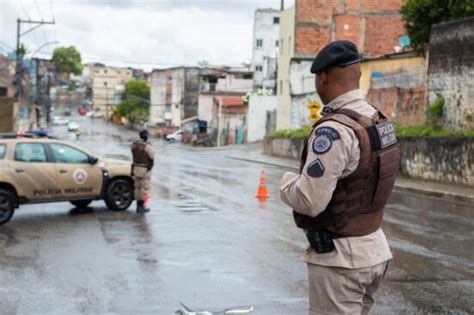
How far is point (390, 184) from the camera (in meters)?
3.69

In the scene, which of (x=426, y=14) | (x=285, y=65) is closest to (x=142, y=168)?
(x=426, y=14)

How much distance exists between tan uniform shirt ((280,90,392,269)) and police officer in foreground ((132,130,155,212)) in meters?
11.0

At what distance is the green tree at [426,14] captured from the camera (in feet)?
85.7

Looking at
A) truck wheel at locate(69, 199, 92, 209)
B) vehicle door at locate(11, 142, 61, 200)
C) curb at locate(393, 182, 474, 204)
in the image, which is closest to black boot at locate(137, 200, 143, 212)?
truck wheel at locate(69, 199, 92, 209)

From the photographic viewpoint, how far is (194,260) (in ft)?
30.8

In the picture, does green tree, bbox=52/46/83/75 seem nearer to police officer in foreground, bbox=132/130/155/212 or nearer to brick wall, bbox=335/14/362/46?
brick wall, bbox=335/14/362/46

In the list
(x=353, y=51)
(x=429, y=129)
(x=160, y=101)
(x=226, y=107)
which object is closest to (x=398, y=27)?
(x=226, y=107)

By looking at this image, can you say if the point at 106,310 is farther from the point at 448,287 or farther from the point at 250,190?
the point at 250,190

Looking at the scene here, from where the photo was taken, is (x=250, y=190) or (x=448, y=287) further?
(x=250, y=190)

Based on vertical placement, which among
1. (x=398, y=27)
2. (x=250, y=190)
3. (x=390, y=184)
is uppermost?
(x=398, y=27)

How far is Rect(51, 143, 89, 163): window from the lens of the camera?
1390 centimetres

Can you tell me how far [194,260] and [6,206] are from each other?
5081 mm

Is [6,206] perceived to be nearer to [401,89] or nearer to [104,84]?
[401,89]

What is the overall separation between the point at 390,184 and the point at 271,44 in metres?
88.2
